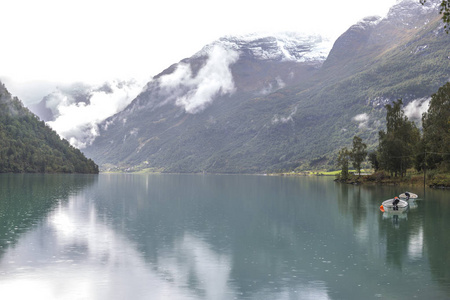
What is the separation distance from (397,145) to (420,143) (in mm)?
9272

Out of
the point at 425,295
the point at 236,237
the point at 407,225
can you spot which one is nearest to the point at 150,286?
the point at 425,295

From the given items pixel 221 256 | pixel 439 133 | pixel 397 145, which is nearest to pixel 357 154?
pixel 397 145

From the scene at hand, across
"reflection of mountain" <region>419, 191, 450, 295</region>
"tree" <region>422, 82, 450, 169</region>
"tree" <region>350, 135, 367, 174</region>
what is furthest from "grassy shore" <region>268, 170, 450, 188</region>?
"reflection of mountain" <region>419, 191, 450, 295</region>

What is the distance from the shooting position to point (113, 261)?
36.1 metres

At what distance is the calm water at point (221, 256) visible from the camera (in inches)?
1115

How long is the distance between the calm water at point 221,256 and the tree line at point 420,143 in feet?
218

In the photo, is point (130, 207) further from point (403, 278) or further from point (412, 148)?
point (412, 148)

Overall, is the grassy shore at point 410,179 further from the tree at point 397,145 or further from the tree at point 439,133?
the tree at point 439,133

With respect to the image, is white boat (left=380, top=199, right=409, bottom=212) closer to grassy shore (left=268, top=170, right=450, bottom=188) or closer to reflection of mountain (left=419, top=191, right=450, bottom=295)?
reflection of mountain (left=419, top=191, right=450, bottom=295)

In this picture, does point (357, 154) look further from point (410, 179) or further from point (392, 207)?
point (392, 207)

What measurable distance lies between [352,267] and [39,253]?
81.9ft

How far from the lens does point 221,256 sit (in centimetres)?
3828

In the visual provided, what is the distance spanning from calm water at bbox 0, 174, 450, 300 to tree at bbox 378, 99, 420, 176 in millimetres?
82805

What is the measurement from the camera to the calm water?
28.3m
